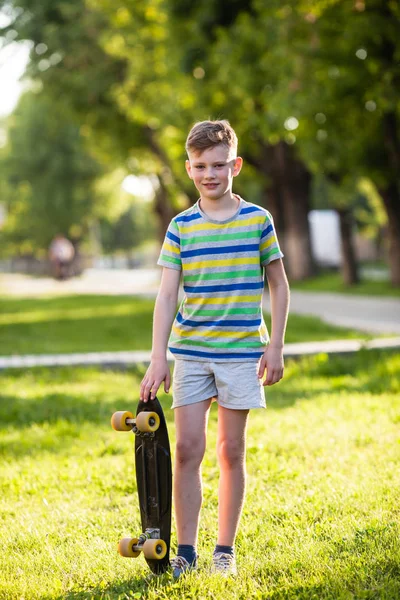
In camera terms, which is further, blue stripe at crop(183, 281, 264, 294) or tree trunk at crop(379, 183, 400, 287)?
tree trunk at crop(379, 183, 400, 287)

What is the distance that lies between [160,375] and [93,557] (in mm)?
932

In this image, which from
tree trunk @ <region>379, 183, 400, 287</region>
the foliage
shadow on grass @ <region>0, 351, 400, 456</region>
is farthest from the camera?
the foliage

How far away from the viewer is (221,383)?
3.94m

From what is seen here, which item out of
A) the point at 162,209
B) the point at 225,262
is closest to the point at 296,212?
the point at 162,209

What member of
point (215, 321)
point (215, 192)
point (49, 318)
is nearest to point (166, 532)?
point (215, 321)

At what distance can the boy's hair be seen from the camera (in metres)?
3.93

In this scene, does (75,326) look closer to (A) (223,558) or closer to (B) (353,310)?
(B) (353,310)

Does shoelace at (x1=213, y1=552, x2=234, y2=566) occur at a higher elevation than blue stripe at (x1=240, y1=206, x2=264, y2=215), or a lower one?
lower

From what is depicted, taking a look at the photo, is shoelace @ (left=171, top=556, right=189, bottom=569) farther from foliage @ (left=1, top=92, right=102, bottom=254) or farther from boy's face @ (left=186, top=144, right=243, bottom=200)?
foliage @ (left=1, top=92, right=102, bottom=254)

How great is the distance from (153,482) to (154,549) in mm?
267

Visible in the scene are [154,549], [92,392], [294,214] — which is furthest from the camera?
[294,214]

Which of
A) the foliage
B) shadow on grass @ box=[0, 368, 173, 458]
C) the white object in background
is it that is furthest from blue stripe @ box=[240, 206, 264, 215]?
the foliage

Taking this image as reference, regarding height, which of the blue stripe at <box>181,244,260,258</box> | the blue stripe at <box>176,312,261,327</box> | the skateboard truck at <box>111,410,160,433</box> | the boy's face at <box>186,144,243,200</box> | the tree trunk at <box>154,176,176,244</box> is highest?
the tree trunk at <box>154,176,176,244</box>

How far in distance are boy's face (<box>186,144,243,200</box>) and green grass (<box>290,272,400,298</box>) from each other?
19842mm
